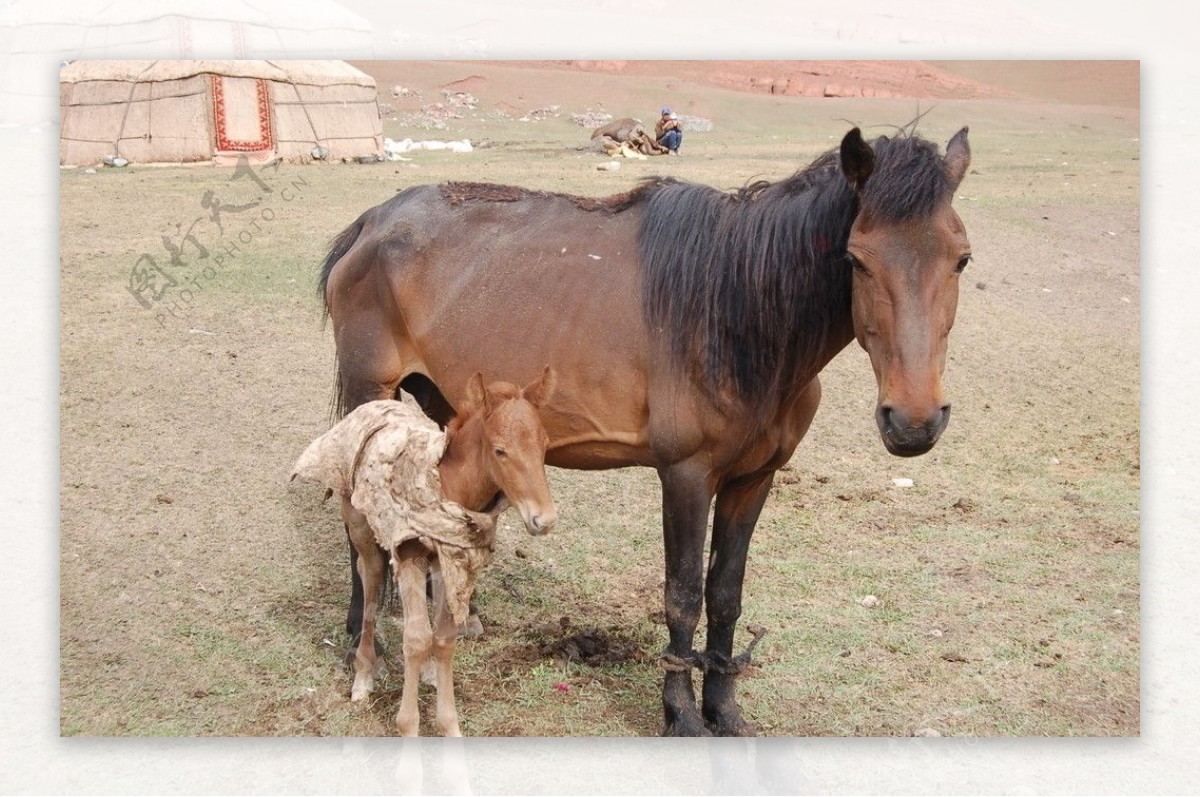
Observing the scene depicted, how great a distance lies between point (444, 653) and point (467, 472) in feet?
2.16

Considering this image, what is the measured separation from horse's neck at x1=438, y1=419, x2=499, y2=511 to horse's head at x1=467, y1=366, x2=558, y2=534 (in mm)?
124

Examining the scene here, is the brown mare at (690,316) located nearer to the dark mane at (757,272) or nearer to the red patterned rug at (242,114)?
the dark mane at (757,272)

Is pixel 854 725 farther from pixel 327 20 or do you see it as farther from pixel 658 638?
pixel 327 20

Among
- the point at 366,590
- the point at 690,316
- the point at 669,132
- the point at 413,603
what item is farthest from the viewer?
the point at 669,132

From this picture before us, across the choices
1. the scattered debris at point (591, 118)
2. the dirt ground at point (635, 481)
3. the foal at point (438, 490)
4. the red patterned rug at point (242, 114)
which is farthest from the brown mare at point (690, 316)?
the red patterned rug at point (242, 114)

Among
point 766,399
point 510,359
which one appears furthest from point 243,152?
point 766,399

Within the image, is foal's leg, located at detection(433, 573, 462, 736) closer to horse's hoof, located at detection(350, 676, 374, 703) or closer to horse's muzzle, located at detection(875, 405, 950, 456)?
horse's hoof, located at detection(350, 676, 374, 703)

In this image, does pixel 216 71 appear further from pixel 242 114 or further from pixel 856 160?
pixel 856 160

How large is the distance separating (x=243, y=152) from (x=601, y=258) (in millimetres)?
4540

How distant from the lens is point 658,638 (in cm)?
471

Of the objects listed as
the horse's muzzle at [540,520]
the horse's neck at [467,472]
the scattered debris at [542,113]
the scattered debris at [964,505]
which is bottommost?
the scattered debris at [964,505]

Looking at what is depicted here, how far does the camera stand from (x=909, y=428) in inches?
126

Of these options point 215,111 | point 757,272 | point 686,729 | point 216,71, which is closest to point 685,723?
point 686,729

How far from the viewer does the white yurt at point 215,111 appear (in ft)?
19.9
